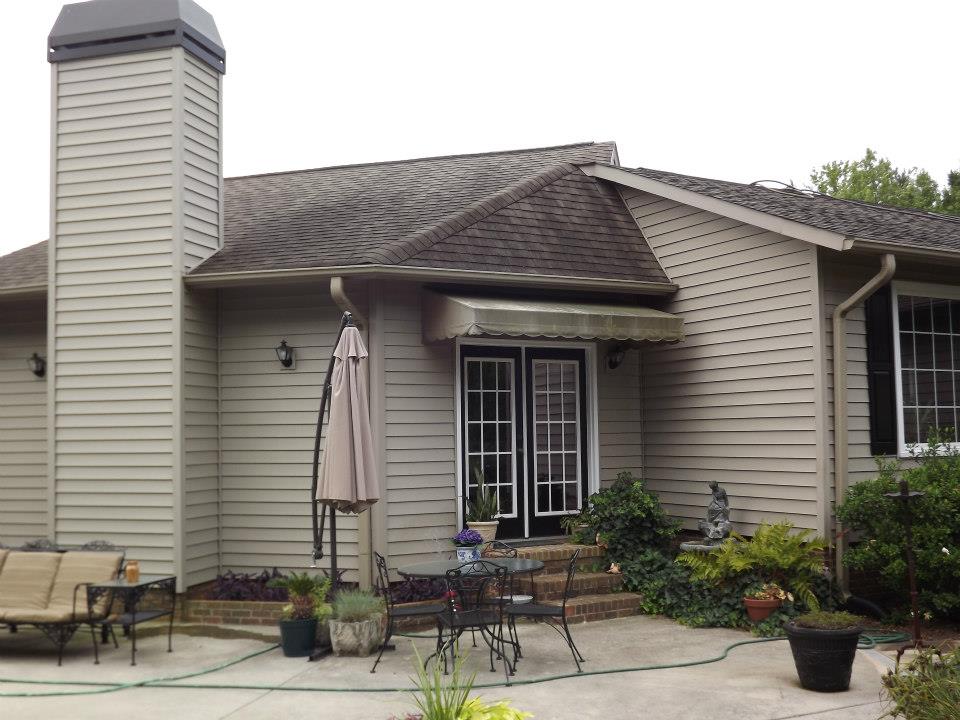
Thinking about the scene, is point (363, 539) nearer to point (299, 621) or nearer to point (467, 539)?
point (467, 539)

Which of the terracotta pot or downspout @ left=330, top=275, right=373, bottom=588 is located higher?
downspout @ left=330, top=275, right=373, bottom=588

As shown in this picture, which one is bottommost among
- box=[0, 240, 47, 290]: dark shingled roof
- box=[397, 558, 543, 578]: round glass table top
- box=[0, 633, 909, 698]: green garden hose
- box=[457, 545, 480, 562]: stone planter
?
box=[0, 633, 909, 698]: green garden hose

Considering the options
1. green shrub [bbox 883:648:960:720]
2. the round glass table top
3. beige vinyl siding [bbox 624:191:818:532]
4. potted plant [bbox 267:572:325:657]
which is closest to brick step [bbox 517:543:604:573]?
beige vinyl siding [bbox 624:191:818:532]

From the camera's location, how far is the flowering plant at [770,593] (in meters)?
8.18

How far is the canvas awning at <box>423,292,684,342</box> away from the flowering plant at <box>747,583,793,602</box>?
2650mm

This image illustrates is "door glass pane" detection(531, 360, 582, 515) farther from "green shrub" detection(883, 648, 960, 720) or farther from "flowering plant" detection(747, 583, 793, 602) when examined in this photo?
"green shrub" detection(883, 648, 960, 720)

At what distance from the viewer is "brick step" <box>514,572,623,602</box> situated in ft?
28.7

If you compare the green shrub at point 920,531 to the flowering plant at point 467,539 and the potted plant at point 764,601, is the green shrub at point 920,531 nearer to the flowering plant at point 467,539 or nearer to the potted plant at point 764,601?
the potted plant at point 764,601

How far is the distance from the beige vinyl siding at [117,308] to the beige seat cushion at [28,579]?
90 cm

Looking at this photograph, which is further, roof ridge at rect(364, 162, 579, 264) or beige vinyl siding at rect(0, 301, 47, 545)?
beige vinyl siding at rect(0, 301, 47, 545)

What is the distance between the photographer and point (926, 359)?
9.45 metres

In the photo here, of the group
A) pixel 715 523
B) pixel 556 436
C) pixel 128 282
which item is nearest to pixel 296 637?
pixel 556 436

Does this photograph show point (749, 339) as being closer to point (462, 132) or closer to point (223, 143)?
point (223, 143)

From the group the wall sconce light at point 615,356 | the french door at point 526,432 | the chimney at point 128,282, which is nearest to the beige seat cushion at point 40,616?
the chimney at point 128,282
